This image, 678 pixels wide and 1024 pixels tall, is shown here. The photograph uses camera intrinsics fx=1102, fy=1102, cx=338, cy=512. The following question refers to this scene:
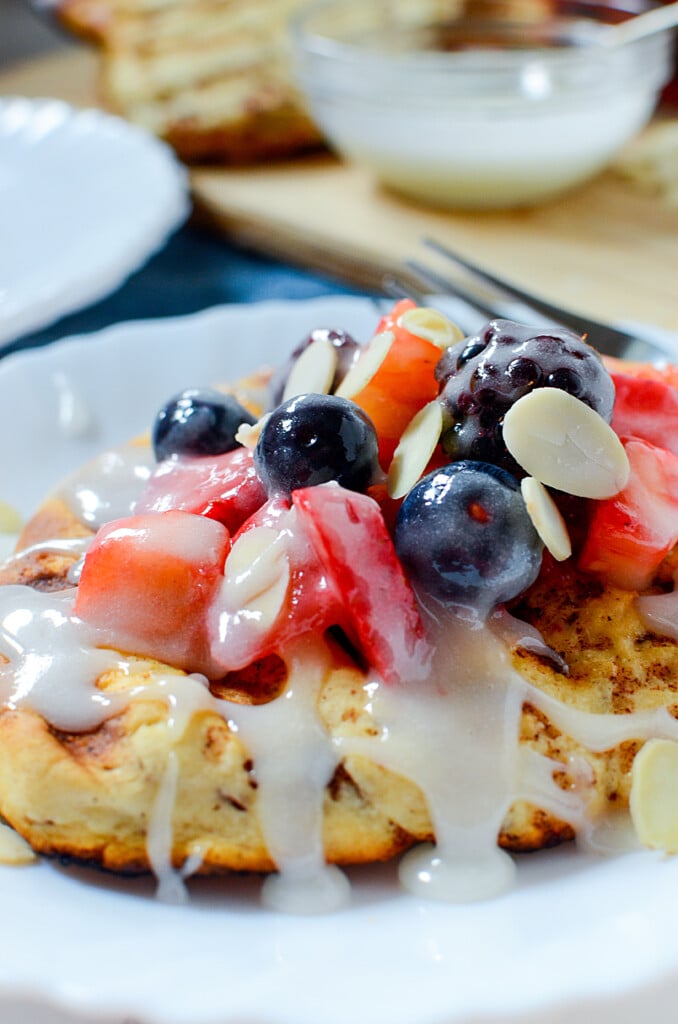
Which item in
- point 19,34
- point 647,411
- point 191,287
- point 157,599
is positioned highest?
point 647,411

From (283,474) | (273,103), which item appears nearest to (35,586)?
(283,474)

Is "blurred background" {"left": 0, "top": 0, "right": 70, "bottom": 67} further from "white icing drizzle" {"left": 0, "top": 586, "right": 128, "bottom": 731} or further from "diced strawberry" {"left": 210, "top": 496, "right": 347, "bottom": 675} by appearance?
"diced strawberry" {"left": 210, "top": 496, "right": 347, "bottom": 675}

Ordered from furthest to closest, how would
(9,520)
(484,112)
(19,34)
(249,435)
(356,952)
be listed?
(19,34), (484,112), (9,520), (249,435), (356,952)

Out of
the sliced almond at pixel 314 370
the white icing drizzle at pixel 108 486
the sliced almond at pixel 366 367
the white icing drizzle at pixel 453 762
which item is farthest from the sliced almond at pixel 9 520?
the white icing drizzle at pixel 453 762

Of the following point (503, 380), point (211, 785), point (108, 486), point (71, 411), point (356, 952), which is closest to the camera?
point (356, 952)

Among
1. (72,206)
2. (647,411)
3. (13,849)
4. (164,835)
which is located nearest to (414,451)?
(647,411)

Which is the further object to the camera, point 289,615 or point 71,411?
point 71,411

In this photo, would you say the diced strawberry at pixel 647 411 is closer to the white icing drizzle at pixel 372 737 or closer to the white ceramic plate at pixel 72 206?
the white icing drizzle at pixel 372 737

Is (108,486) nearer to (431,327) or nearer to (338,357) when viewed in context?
(338,357)
